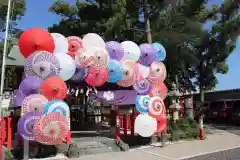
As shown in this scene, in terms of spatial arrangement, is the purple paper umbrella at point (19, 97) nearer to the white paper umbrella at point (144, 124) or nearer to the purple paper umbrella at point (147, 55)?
the white paper umbrella at point (144, 124)

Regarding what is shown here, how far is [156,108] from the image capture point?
1133 cm

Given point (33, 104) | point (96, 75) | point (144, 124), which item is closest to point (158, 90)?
point (144, 124)

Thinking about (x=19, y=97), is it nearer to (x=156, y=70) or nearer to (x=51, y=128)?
(x=51, y=128)

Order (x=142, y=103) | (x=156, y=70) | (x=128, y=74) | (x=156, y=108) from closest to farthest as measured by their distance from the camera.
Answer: (x=128, y=74) < (x=142, y=103) < (x=156, y=108) < (x=156, y=70)

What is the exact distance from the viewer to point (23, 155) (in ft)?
30.8

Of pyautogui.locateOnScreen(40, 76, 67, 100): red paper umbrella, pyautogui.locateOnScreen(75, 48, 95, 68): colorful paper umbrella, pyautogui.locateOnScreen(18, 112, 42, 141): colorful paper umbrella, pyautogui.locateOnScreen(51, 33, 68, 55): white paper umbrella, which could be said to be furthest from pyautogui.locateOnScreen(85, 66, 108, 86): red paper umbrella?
pyautogui.locateOnScreen(18, 112, 42, 141): colorful paper umbrella

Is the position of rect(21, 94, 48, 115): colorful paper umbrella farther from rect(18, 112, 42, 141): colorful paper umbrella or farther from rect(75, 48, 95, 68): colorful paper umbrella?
rect(75, 48, 95, 68): colorful paper umbrella

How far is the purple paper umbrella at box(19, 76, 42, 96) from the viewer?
8.66 metres

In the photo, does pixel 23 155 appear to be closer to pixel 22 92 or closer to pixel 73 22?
pixel 22 92

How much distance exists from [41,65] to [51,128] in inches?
71.1

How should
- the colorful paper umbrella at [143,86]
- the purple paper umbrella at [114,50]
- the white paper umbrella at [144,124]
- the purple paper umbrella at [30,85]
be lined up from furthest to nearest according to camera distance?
1. the colorful paper umbrella at [143,86]
2. the white paper umbrella at [144,124]
3. the purple paper umbrella at [114,50]
4. the purple paper umbrella at [30,85]

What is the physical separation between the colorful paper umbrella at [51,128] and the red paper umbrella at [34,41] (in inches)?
76.3

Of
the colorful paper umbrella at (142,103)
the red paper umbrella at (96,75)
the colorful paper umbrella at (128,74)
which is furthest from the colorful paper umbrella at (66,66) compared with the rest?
the colorful paper umbrella at (142,103)

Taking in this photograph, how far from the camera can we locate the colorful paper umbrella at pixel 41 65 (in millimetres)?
8695
